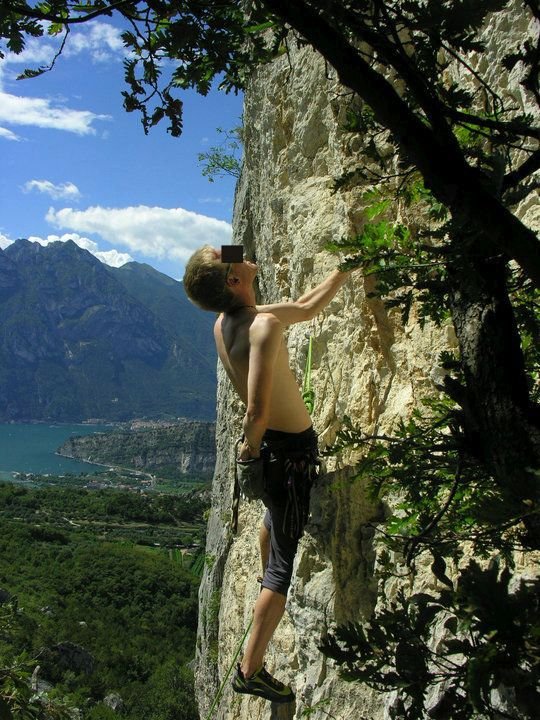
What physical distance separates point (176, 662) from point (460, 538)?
42184mm

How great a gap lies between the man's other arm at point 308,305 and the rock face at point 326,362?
15.3 inches

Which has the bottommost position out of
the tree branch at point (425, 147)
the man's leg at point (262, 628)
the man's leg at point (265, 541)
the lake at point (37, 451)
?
the lake at point (37, 451)

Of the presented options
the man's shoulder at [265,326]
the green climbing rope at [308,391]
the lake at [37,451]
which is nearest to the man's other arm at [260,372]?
the man's shoulder at [265,326]

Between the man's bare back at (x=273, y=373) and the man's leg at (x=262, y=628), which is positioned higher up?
the man's bare back at (x=273, y=373)

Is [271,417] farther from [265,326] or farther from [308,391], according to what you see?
[308,391]

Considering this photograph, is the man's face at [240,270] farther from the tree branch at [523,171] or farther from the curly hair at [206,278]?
the tree branch at [523,171]

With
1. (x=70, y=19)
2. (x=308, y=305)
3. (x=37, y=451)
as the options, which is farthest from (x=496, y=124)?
(x=37, y=451)

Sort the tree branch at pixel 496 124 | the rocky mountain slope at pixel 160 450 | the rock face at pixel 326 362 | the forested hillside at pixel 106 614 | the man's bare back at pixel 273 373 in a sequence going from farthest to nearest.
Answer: the rocky mountain slope at pixel 160 450 < the forested hillside at pixel 106 614 < the rock face at pixel 326 362 < the man's bare back at pixel 273 373 < the tree branch at pixel 496 124

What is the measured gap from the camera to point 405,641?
1383mm

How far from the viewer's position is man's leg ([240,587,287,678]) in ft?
12.6

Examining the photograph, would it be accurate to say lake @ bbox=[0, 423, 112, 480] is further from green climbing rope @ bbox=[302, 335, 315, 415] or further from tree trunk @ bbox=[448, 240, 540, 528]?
tree trunk @ bbox=[448, 240, 540, 528]

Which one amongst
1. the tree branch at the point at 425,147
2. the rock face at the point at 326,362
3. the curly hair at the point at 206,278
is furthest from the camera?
the rock face at the point at 326,362

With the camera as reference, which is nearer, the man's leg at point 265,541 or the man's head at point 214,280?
the man's head at point 214,280

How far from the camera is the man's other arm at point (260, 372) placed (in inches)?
134
